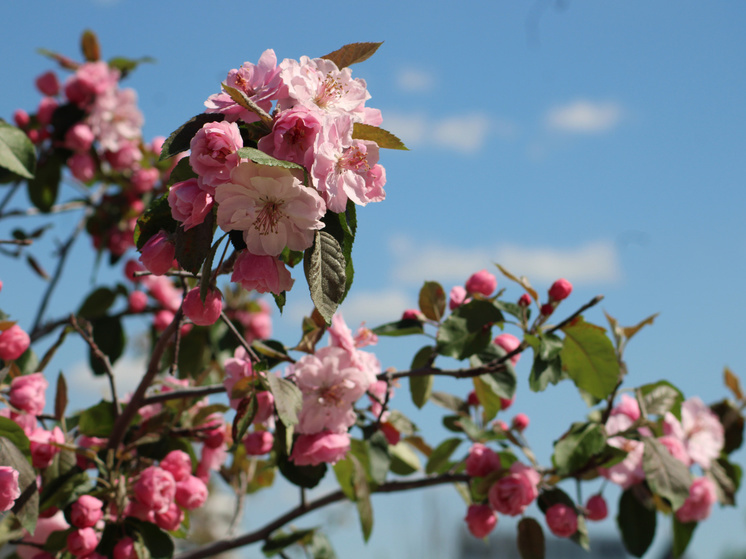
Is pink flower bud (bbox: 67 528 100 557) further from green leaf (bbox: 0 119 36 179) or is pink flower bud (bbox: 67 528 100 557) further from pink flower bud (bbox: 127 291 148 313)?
pink flower bud (bbox: 127 291 148 313)

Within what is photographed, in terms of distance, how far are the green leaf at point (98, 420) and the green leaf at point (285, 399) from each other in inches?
19.6

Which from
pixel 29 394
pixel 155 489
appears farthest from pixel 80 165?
pixel 155 489

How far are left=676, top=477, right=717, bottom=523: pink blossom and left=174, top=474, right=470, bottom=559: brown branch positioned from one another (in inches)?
23.8

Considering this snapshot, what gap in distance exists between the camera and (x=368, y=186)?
3.40 ft

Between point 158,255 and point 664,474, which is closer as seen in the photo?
point 158,255

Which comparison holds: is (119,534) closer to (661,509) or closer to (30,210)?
(661,509)

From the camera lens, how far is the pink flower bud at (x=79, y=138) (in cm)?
255

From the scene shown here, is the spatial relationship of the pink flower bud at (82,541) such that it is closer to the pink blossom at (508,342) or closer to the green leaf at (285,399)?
the green leaf at (285,399)

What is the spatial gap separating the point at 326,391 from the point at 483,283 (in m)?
0.44

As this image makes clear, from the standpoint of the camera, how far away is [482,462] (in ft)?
5.66

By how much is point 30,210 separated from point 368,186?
6.30 feet

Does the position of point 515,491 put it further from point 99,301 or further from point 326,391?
point 99,301

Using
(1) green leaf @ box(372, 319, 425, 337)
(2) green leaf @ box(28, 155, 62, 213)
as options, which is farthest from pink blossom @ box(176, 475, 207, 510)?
(2) green leaf @ box(28, 155, 62, 213)

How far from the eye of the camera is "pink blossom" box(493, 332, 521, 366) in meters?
1.65
